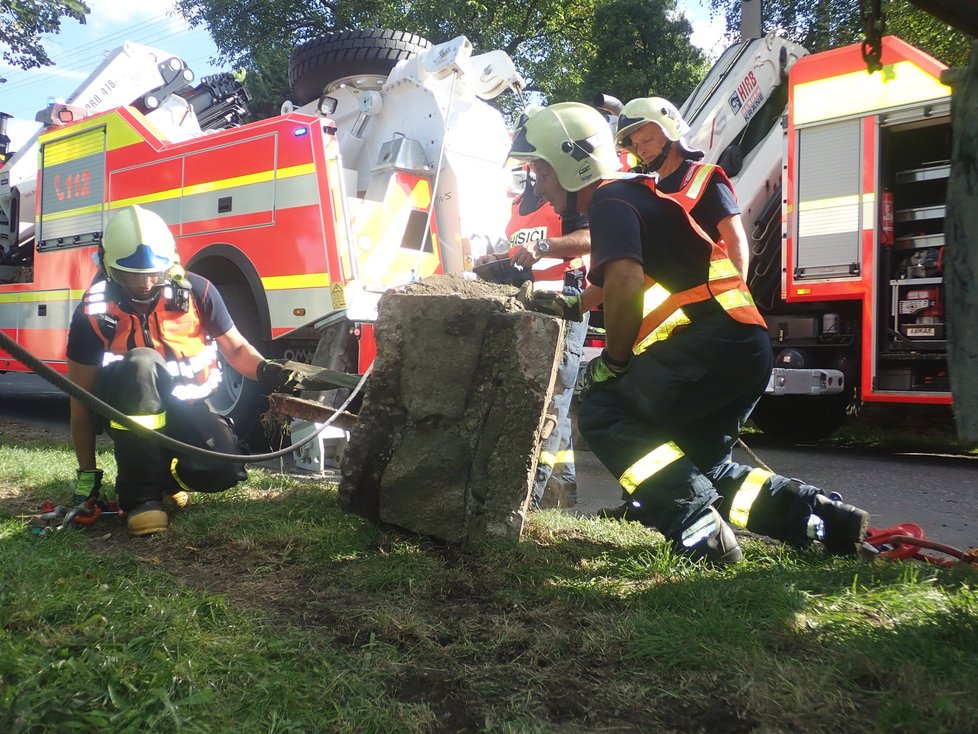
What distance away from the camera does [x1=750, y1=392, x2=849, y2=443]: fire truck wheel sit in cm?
685

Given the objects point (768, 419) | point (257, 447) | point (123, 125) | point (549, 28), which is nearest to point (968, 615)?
point (257, 447)

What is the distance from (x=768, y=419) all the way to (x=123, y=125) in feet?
18.8

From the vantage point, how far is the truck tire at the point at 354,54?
245 inches

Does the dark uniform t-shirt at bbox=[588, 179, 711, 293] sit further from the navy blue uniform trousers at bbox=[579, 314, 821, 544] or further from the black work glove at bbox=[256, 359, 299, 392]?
the black work glove at bbox=[256, 359, 299, 392]

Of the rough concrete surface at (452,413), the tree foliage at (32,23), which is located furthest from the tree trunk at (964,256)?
the tree foliage at (32,23)

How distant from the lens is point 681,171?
13.1 feet

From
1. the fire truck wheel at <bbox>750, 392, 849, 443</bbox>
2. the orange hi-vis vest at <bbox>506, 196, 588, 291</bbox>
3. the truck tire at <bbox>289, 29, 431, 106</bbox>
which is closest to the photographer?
the orange hi-vis vest at <bbox>506, 196, 588, 291</bbox>

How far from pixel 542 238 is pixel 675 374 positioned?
196 centimetres

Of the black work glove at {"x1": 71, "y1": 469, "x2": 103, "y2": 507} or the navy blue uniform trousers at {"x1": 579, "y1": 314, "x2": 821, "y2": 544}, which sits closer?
the navy blue uniform trousers at {"x1": 579, "y1": 314, "x2": 821, "y2": 544}

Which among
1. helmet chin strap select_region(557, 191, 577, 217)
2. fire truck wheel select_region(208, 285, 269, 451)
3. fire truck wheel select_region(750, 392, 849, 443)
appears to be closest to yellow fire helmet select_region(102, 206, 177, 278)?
helmet chin strap select_region(557, 191, 577, 217)

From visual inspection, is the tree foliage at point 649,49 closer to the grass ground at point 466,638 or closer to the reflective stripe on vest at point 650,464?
the reflective stripe on vest at point 650,464

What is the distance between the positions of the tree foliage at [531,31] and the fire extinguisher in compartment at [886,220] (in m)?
11.5

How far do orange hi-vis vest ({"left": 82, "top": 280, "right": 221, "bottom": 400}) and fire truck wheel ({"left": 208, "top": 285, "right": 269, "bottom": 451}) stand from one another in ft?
5.67

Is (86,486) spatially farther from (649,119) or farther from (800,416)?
(800,416)
